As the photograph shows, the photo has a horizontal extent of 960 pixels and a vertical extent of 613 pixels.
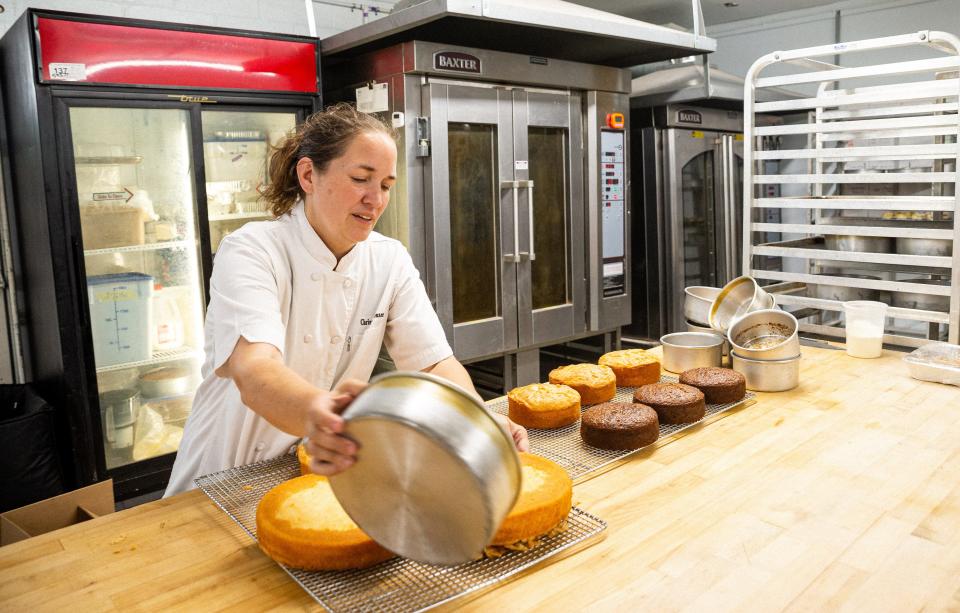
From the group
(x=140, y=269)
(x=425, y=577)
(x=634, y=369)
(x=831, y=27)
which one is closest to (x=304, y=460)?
(x=425, y=577)

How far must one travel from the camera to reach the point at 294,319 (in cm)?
185

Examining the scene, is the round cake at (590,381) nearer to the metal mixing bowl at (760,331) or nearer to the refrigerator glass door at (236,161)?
the metal mixing bowl at (760,331)

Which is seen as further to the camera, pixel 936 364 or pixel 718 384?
pixel 936 364

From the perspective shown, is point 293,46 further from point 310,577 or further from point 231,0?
point 310,577

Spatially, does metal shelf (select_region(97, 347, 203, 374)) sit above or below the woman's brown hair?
below

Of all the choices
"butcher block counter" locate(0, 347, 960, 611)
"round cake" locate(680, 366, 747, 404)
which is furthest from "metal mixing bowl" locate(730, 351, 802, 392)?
"butcher block counter" locate(0, 347, 960, 611)

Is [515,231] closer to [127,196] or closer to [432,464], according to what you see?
[127,196]

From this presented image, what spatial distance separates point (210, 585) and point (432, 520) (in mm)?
436

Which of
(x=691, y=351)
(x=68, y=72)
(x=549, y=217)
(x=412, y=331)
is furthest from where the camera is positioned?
(x=549, y=217)

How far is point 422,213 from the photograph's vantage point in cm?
346

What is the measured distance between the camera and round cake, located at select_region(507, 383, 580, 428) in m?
1.89

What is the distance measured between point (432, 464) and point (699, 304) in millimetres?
1880

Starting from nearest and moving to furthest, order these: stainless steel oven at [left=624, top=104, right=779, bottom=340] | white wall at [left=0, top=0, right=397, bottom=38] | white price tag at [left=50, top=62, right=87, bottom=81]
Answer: white price tag at [left=50, top=62, right=87, bottom=81]
white wall at [left=0, top=0, right=397, bottom=38]
stainless steel oven at [left=624, top=104, right=779, bottom=340]

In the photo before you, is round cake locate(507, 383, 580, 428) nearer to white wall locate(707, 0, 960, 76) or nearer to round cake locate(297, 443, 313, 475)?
round cake locate(297, 443, 313, 475)
